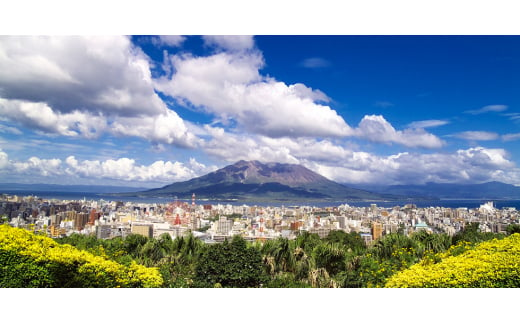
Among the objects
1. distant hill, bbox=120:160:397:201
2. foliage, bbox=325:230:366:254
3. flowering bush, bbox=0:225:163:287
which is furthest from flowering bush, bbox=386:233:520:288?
distant hill, bbox=120:160:397:201

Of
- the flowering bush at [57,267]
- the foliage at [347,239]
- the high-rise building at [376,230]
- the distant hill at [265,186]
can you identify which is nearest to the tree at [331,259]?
the foliage at [347,239]

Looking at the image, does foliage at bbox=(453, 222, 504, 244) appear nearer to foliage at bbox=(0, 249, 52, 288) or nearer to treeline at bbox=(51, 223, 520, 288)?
treeline at bbox=(51, 223, 520, 288)

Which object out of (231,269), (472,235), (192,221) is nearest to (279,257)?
(231,269)

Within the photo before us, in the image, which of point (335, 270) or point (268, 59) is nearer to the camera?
point (335, 270)
